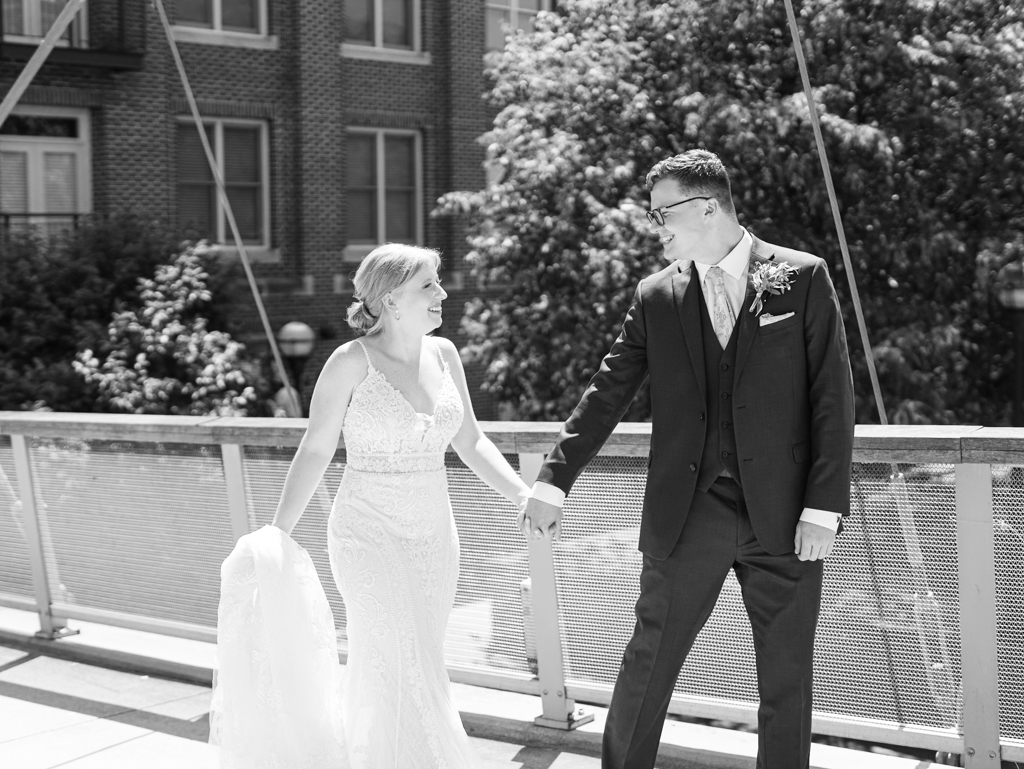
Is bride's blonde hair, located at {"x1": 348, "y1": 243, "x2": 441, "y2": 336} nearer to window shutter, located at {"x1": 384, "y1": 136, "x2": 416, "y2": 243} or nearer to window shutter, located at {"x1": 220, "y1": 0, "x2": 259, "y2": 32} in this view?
window shutter, located at {"x1": 220, "y1": 0, "x2": 259, "y2": 32}

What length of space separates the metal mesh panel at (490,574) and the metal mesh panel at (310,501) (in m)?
0.75

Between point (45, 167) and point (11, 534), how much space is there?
46.9 feet

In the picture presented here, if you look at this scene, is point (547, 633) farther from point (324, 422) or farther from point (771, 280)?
point (771, 280)

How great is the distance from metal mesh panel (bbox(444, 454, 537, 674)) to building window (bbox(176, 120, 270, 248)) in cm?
1618

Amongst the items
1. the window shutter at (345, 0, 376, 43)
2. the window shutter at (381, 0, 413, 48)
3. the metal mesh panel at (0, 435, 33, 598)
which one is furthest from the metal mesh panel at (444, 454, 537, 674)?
the window shutter at (381, 0, 413, 48)

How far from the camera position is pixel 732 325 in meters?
3.87

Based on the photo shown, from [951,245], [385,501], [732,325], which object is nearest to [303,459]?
[385,501]

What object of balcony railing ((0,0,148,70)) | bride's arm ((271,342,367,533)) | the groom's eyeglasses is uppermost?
balcony railing ((0,0,148,70))

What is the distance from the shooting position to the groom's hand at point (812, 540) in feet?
11.9

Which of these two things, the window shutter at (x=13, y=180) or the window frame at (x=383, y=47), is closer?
the window shutter at (x=13, y=180)

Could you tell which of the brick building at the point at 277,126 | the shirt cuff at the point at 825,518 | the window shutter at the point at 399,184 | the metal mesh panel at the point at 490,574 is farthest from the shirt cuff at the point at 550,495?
the window shutter at the point at 399,184

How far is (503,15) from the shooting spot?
83.3 ft

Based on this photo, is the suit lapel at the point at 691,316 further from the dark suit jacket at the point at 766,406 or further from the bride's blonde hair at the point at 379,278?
the bride's blonde hair at the point at 379,278

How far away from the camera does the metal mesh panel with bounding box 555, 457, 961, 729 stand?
4.45 metres
